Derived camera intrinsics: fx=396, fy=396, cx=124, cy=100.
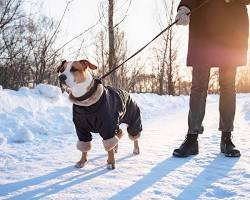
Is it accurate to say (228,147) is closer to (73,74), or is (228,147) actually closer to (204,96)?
(204,96)

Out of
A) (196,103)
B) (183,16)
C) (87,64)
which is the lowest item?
(196,103)

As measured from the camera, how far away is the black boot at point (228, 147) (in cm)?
357

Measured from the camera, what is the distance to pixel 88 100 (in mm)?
3135

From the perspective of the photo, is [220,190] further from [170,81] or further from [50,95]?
[170,81]

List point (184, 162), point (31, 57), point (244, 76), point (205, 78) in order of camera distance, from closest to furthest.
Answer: point (184, 162), point (205, 78), point (31, 57), point (244, 76)

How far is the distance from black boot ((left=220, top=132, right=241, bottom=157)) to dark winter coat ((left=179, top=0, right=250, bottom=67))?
68 cm

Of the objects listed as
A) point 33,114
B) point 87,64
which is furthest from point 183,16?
point 33,114

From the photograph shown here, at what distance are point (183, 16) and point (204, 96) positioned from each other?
798mm

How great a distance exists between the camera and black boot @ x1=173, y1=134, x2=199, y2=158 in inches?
142

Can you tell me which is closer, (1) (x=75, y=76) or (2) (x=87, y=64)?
(1) (x=75, y=76)

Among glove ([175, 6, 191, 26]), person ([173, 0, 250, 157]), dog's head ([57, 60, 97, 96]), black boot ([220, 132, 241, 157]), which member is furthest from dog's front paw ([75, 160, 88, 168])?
glove ([175, 6, 191, 26])

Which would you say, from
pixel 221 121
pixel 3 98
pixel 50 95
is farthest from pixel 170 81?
pixel 221 121

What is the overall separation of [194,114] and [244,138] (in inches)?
43.8

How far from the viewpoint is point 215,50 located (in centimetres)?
376
